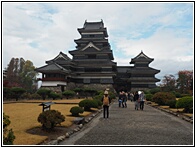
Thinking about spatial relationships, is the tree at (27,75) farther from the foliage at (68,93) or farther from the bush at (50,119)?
the bush at (50,119)

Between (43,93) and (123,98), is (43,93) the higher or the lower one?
the lower one

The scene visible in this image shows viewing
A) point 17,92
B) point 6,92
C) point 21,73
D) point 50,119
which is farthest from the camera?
point 21,73

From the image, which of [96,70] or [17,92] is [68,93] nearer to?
[17,92]

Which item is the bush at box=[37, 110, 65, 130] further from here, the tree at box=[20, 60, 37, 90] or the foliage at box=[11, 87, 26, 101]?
the tree at box=[20, 60, 37, 90]

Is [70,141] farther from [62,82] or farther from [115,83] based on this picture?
[115,83]

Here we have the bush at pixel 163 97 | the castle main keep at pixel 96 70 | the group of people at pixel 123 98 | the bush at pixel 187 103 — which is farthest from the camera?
the castle main keep at pixel 96 70

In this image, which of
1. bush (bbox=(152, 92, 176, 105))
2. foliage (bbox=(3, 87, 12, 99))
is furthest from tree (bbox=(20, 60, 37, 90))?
bush (bbox=(152, 92, 176, 105))

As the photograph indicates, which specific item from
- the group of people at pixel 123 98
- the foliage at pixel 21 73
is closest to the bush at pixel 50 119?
the group of people at pixel 123 98

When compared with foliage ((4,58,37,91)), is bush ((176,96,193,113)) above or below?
below

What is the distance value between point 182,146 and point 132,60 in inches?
1734

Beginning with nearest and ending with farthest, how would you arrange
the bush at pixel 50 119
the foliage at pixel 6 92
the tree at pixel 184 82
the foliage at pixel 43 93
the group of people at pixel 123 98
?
the bush at pixel 50 119, the group of people at pixel 123 98, the foliage at pixel 6 92, the foliage at pixel 43 93, the tree at pixel 184 82

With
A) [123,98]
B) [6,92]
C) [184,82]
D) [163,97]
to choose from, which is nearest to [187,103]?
[163,97]

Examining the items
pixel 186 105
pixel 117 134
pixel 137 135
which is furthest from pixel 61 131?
pixel 186 105

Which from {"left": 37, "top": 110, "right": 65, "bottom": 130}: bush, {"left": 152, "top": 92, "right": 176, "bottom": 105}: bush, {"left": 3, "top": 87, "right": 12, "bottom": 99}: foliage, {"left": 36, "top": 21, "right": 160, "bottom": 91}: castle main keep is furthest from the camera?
{"left": 36, "top": 21, "right": 160, "bottom": 91}: castle main keep
